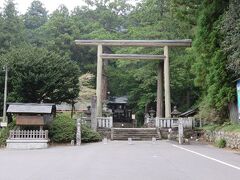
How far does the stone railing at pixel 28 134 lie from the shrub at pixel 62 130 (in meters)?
1.11

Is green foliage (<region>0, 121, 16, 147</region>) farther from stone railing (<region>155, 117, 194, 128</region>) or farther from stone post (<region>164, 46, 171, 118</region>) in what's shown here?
stone post (<region>164, 46, 171, 118</region>)

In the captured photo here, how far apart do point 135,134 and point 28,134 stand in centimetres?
943

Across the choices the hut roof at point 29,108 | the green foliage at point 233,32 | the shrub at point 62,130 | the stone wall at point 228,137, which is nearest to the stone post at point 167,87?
the stone wall at point 228,137

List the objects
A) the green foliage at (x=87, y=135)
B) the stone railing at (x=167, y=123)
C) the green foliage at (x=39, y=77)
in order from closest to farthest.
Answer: the green foliage at (x=87, y=135) < the stone railing at (x=167, y=123) < the green foliage at (x=39, y=77)

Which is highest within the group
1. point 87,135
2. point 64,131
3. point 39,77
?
point 39,77

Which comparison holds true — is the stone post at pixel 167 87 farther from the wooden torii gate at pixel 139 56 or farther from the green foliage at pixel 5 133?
the green foliage at pixel 5 133

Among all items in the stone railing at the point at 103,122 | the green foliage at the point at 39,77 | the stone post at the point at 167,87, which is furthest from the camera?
the green foliage at the point at 39,77

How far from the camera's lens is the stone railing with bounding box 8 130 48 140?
2144 cm

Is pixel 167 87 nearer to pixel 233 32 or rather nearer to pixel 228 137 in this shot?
pixel 228 137

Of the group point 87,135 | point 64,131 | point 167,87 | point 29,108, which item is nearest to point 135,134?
point 167,87

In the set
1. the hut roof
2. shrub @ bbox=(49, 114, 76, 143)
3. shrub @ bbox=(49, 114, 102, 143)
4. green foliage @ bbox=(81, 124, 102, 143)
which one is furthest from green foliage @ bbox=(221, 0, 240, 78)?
the hut roof

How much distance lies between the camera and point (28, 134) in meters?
21.6

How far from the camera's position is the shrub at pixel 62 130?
2270 cm

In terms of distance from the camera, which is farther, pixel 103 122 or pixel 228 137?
pixel 103 122
